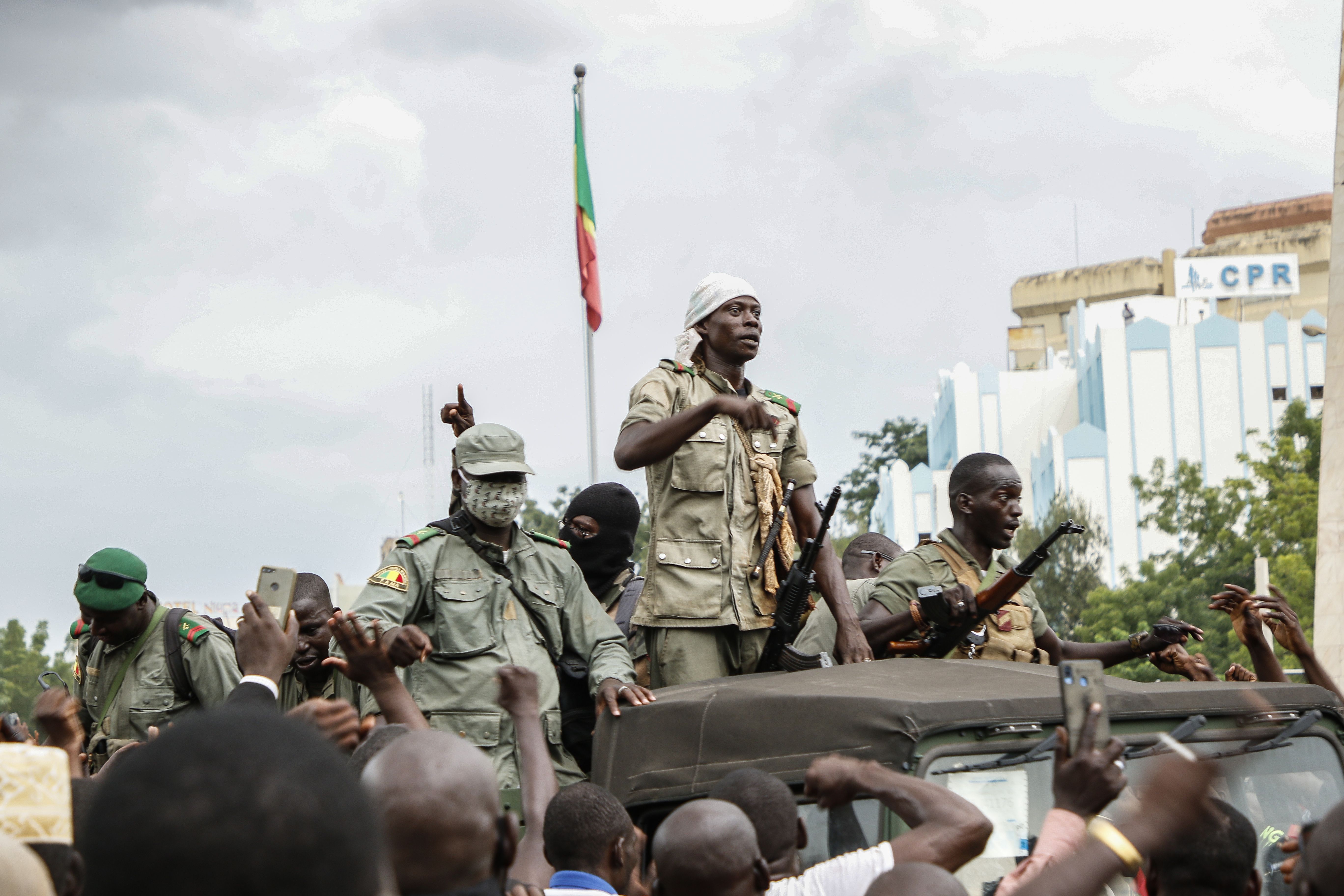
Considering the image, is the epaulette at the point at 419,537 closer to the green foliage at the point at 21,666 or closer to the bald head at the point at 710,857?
the bald head at the point at 710,857

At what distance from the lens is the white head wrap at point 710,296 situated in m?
5.34

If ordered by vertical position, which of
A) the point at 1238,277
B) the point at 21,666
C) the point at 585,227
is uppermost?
the point at 1238,277

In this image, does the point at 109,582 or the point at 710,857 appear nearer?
the point at 710,857

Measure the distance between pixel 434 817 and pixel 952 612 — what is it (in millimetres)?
3172

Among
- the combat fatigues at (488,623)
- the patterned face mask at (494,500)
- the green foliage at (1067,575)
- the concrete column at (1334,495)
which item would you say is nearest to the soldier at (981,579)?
the combat fatigues at (488,623)

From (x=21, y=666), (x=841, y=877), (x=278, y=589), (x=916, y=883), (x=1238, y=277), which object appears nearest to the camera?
(x=916, y=883)

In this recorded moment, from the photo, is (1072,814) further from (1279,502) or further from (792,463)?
(1279,502)

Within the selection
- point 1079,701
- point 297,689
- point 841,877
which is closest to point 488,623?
point 297,689

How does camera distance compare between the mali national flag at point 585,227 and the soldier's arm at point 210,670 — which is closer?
the soldier's arm at point 210,670

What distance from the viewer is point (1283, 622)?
197 inches

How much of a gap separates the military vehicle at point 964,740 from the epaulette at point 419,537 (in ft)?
2.93

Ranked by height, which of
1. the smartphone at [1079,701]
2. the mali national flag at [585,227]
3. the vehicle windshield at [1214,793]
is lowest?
the vehicle windshield at [1214,793]

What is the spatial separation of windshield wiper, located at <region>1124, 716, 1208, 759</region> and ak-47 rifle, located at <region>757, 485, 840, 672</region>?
149 centimetres

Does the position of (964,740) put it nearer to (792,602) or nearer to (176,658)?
(792,602)
